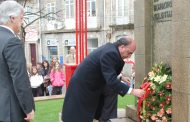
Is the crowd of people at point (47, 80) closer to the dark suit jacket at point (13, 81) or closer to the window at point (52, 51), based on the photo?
the dark suit jacket at point (13, 81)

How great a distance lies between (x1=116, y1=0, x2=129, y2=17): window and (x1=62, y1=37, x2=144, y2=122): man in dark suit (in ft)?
78.9

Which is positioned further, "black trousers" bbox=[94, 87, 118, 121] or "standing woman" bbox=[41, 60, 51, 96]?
"standing woman" bbox=[41, 60, 51, 96]

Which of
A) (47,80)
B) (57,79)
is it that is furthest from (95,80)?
(47,80)

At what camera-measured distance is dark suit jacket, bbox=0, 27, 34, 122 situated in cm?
407

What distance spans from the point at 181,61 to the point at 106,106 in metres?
1.57

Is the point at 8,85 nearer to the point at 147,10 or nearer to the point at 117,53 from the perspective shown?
the point at 117,53

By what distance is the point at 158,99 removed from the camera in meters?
5.80

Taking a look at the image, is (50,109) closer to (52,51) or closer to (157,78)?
(157,78)

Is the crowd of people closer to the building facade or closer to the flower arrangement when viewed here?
the flower arrangement

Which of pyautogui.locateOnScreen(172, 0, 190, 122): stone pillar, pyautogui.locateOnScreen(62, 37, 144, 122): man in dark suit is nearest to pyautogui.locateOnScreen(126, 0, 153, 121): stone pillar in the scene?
pyautogui.locateOnScreen(172, 0, 190, 122): stone pillar

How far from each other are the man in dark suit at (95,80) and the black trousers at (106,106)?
0.32 m

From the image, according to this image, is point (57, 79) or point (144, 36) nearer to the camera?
point (144, 36)

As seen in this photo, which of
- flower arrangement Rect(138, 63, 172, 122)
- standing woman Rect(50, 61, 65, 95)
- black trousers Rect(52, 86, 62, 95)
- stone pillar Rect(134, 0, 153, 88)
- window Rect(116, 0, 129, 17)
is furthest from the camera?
window Rect(116, 0, 129, 17)

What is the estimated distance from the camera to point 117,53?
4.91 meters
